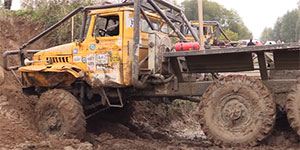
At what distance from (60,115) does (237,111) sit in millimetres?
3551

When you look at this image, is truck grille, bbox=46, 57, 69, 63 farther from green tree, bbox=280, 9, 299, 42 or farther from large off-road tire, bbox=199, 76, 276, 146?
green tree, bbox=280, 9, 299, 42

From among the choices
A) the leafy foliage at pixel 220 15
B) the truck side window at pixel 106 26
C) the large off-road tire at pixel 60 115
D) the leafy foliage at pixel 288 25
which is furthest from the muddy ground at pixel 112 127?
the leafy foliage at pixel 220 15

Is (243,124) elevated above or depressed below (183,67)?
below

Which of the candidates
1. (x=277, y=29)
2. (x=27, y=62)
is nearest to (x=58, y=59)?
(x=27, y=62)

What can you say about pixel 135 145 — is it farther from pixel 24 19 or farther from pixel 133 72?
pixel 24 19

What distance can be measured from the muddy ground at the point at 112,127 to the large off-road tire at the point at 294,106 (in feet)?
1.19

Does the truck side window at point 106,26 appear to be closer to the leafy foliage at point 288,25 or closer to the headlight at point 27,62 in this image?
the headlight at point 27,62

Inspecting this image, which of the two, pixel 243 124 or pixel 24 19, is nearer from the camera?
pixel 243 124

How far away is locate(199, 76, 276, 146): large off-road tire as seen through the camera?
6.03 meters

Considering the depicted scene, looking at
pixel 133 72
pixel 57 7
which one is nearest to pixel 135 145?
pixel 133 72

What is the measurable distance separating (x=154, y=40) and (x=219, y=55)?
1.23 m

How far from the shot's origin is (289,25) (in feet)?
136

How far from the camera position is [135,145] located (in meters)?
7.25

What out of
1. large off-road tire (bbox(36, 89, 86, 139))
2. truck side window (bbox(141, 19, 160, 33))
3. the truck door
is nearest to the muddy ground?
large off-road tire (bbox(36, 89, 86, 139))
